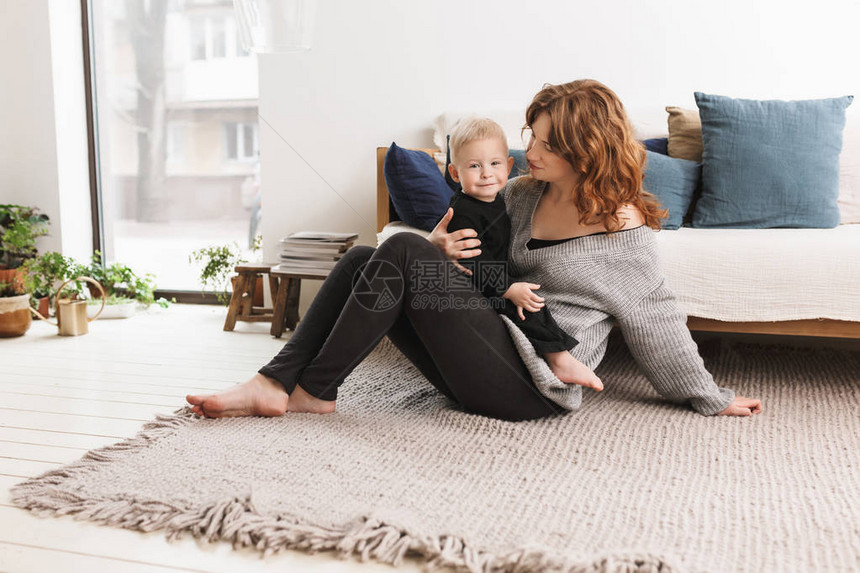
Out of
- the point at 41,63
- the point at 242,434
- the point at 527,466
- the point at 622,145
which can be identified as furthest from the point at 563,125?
the point at 41,63

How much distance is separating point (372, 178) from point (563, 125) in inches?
63.5

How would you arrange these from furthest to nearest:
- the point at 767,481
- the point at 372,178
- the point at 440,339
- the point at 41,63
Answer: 1. the point at 41,63
2. the point at 372,178
3. the point at 440,339
4. the point at 767,481

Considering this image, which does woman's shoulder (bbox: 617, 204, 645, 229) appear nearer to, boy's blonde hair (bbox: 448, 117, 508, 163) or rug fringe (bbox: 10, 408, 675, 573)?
boy's blonde hair (bbox: 448, 117, 508, 163)

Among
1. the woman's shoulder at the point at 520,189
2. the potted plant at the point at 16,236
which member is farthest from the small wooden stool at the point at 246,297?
the woman's shoulder at the point at 520,189

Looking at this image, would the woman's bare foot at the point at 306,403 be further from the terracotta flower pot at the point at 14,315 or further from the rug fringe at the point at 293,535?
the terracotta flower pot at the point at 14,315

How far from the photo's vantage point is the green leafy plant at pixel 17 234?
303 centimetres

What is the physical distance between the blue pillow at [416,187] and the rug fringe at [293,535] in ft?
→ 4.07

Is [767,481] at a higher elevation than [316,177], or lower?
lower

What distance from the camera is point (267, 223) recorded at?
124 inches

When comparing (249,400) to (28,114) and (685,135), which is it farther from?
(28,114)

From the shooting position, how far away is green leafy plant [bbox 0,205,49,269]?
303 centimetres

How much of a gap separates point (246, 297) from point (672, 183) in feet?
5.66

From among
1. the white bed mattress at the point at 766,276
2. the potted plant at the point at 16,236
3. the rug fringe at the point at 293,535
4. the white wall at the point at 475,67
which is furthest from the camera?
the potted plant at the point at 16,236

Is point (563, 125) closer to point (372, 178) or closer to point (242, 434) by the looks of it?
point (242, 434)
